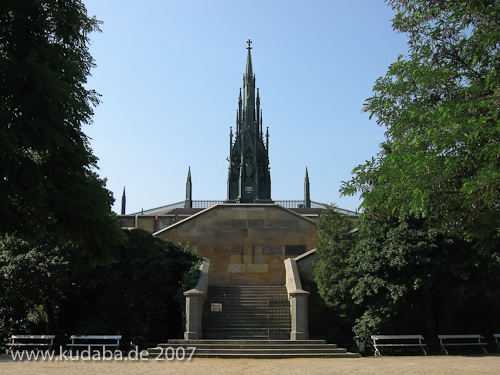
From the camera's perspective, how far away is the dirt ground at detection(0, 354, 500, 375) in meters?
12.4

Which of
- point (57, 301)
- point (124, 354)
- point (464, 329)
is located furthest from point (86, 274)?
point (464, 329)

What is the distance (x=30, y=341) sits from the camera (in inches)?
731

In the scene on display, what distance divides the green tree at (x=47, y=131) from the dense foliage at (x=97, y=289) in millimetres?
8247

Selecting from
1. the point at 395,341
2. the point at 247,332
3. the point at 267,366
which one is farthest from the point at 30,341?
the point at 395,341

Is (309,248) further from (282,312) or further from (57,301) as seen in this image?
(57,301)

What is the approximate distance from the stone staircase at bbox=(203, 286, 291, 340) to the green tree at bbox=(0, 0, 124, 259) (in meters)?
8.73

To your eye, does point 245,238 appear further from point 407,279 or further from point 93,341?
point 407,279

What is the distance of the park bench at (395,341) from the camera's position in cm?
1706

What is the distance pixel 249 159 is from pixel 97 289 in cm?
3543

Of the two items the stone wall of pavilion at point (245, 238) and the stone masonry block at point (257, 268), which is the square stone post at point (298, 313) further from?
the stone wall of pavilion at point (245, 238)

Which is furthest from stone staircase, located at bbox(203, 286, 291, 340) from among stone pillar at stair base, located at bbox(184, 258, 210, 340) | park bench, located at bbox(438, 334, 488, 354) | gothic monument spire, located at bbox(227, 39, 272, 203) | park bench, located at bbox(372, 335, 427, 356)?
gothic monument spire, located at bbox(227, 39, 272, 203)

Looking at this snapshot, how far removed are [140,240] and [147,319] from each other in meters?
2.73

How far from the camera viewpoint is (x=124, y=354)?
17.0 metres

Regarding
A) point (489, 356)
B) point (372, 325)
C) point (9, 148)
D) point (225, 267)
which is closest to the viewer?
point (9, 148)
